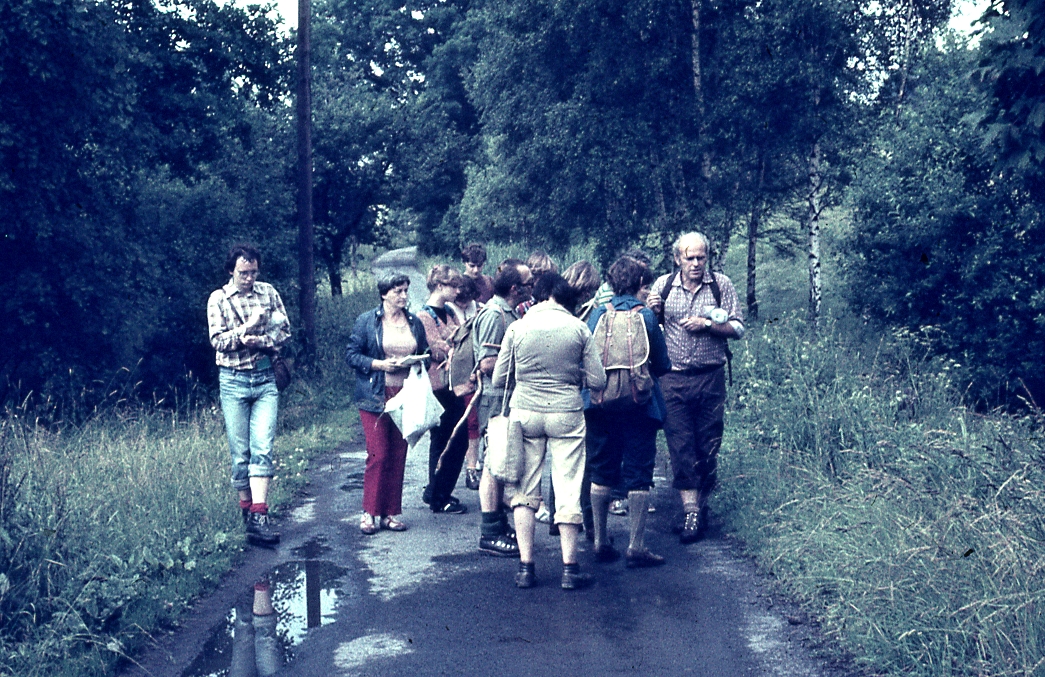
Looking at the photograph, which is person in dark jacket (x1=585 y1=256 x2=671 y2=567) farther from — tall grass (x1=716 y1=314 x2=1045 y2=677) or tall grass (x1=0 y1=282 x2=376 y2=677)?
tall grass (x1=0 y1=282 x2=376 y2=677)

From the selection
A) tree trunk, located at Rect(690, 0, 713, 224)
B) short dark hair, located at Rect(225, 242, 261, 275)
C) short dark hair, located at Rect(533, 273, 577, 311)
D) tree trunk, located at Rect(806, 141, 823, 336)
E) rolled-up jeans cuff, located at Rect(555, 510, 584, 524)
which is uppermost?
tree trunk, located at Rect(690, 0, 713, 224)

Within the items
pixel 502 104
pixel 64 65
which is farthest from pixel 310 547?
pixel 502 104

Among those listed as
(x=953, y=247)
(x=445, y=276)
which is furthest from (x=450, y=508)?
(x=953, y=247)

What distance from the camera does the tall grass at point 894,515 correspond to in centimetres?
466

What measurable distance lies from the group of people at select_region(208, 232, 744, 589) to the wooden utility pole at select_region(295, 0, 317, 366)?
9.98 m

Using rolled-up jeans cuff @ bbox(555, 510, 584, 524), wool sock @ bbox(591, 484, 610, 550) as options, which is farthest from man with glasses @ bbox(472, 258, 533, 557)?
rolled-up jeans cuff @ bbox(555, 510, 584, 524)

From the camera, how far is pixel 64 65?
1373 centimetres

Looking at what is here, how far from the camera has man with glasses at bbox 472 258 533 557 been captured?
23.6 feet

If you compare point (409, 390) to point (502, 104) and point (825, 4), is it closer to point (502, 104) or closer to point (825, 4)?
point (825, 4)

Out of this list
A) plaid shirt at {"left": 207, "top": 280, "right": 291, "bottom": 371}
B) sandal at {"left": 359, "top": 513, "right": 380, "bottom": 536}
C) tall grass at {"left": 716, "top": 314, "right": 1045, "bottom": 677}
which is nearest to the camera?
tall grass at {"left": 716, "top": 314, "right": 1045, "bottom": 677}

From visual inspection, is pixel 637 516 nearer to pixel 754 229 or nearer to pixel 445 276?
pixel 445 276

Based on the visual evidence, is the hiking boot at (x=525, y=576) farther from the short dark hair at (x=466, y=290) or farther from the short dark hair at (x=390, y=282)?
the short dark hair at (x=466, y=290)

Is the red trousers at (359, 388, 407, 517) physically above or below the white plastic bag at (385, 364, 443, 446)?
below

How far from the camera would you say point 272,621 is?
19.4 feet
